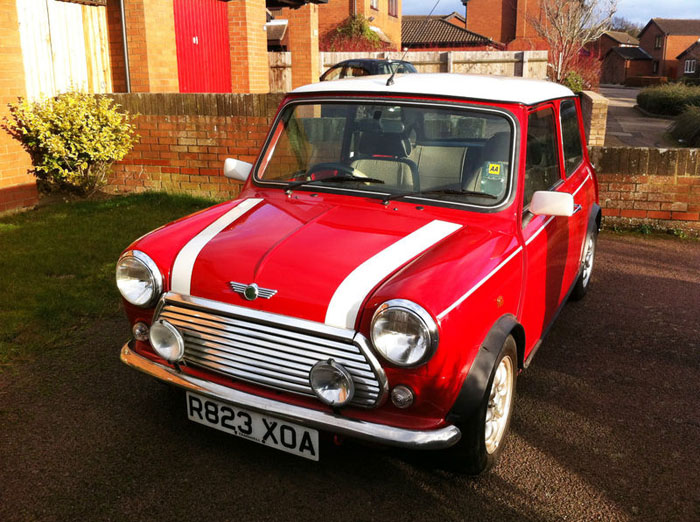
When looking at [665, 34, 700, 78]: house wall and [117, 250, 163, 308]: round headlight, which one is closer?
[117, 250, 163, 308]: round headlight

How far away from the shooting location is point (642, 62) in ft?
251

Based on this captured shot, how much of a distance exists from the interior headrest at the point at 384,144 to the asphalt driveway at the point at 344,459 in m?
1.59

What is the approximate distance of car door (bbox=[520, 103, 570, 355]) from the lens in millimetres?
3443

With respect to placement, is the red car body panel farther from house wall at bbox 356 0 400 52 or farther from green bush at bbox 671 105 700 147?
house wall at bbox 356 0 400 52

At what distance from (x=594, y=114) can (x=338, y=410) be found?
27.3 feet

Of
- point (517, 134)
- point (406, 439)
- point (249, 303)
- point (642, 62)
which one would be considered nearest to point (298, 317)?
point (249, 303)

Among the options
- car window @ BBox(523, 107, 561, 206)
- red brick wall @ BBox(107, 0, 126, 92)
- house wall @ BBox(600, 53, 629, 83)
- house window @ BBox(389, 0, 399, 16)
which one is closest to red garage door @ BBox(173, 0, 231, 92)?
red brick wall @ BBox(107, 0, 126, 92)

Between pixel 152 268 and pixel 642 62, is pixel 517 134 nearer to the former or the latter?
pixel 152 268

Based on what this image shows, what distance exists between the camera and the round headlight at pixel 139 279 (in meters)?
3.03

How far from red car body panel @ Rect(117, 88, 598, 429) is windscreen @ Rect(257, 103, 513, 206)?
0.09 meters

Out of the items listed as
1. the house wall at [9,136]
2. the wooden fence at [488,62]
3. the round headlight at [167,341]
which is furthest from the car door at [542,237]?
the wooden fence at [488,62]

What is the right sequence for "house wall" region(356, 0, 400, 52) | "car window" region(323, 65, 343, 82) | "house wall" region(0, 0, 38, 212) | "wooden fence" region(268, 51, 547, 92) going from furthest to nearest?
"house wall" region(356, 0, 400, 52), "wooden fence" region(268, 51, 547, 92), "car window" region(323, 65, 343, 82), "house wall" region(0, 0, 38, 212)

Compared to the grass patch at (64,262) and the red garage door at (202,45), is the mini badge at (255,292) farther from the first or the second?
the red garage door at (202,45)

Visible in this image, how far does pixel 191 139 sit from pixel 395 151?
571 centimetres
